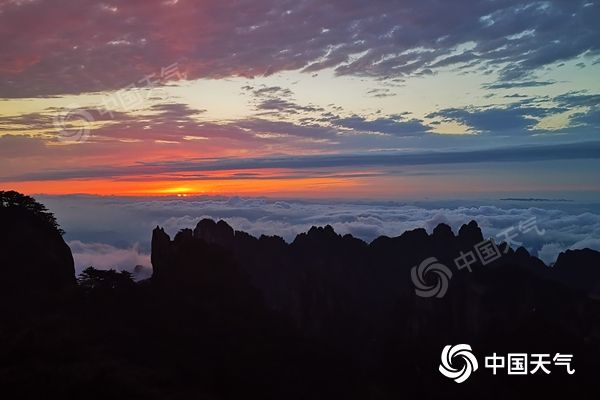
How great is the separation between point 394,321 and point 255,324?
3209cm

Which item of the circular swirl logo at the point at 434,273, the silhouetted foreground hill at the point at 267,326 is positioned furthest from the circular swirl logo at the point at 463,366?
the circular swirl logo at the point at 434,273

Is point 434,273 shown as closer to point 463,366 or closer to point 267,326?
point 463,366

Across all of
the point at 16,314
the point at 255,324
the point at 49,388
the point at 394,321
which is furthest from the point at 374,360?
the point at 49,388

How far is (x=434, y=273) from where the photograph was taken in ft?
293

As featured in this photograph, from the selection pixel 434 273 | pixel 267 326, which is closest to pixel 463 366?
pixel 267 326

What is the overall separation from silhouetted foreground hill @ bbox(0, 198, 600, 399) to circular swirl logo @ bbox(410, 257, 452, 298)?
1.36m

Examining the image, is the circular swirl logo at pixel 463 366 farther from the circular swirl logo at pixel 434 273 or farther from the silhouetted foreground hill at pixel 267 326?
the circular swirl logo at pixel 434 273

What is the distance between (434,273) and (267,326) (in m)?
46.2

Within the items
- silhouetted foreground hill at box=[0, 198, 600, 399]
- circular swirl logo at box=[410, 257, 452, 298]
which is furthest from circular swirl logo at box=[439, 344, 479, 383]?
circular swirl logo at box=[410, 257, 452, 298]

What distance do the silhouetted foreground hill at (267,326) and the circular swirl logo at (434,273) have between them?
4.46ft

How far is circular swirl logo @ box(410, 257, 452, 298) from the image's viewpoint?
77625 millimetres

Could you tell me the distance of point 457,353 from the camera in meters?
46.0

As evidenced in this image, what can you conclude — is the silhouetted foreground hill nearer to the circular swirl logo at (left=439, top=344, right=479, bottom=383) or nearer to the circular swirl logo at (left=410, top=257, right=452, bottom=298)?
the circular swirl logo at (left=410, top=257, right=452, bottom=298)

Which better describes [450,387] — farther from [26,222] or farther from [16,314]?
[26,222]
